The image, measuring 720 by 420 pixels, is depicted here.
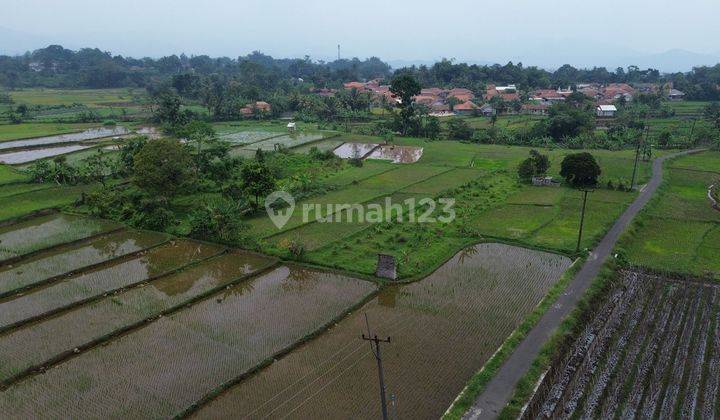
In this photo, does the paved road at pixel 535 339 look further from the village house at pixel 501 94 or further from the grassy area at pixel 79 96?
the grassy area at pixel 79 96

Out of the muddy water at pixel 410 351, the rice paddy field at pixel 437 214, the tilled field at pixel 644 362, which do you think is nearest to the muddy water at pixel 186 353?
the muddy water at pixel 410 351

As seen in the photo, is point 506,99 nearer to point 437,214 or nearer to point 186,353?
point 437,214

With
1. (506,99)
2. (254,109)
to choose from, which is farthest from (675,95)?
(254,109)

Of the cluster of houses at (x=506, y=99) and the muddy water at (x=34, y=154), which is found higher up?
the cluster of houses at (x=506, y=99)

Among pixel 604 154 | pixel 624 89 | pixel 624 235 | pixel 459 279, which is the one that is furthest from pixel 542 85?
pixel 459 279

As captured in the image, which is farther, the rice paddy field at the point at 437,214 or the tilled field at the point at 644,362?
the rice paddy field at the point at 437,214

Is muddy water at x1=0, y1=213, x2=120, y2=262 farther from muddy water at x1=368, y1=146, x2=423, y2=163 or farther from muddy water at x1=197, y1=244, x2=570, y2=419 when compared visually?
muddy water at x1=368, y1=146, x2=423, y2=163

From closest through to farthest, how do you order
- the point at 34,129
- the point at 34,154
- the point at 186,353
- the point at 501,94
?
the point at 186,353
the point at 34,154
the point at 34,129
the point at 501,94

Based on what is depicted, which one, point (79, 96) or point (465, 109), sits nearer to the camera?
point (465, 109)
